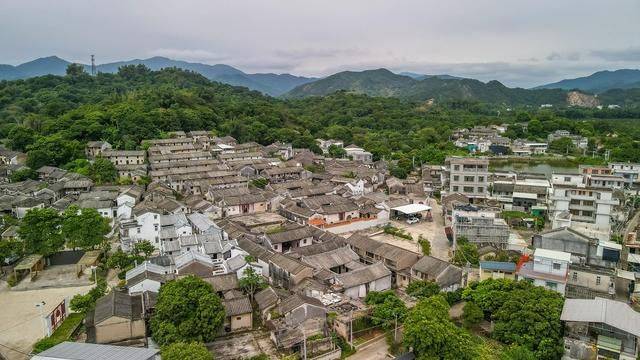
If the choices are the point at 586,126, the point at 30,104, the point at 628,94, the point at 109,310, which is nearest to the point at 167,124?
the point at 30,104

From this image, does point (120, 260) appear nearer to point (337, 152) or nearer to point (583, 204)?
point (583, 204)

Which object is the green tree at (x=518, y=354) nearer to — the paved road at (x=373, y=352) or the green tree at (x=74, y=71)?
the paved road at (x=373, y=352)

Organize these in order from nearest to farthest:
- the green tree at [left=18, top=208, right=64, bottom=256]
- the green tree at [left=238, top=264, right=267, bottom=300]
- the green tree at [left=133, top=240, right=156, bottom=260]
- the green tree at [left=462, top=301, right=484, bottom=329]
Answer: the green tree at [left=462, top=301, right=484, bottom=329]
the green tree at [left=238, top=264, right=267, bottom=300]
the green tree at [left=133, top=240, right=156, bottom=260]
the green tree at [left=18, top=208, right=64, bottom=256]

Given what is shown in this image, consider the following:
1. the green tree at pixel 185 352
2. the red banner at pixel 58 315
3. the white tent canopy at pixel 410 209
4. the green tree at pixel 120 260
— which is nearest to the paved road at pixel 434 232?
the white tent canopy at pixel 410 209

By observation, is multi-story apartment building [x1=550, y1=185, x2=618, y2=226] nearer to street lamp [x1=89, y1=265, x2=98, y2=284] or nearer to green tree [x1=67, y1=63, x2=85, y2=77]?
street lamp [x1=89, y1=265, x2=98, y2=284]

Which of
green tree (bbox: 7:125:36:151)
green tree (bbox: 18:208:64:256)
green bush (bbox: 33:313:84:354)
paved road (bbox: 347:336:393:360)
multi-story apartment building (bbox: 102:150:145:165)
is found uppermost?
green tree (bbox: 7:125:36:151)

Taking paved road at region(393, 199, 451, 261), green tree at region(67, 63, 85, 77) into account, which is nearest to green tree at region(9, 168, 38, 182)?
paved road at region(393, 199, 451, 261)

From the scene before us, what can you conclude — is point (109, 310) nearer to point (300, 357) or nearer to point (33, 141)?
point (300, 357)
